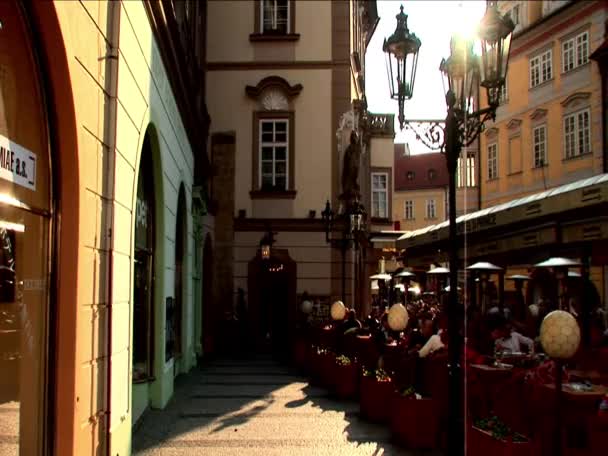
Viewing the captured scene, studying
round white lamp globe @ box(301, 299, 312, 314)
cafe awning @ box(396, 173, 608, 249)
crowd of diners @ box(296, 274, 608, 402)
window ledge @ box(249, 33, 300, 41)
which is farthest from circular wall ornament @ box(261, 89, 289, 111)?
crowd of diners @ box(296, 274, 608, 402)

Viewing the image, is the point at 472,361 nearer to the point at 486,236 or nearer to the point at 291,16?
the point at 486,236

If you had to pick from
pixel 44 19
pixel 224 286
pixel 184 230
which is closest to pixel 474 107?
pixel 44 19

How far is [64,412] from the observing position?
5.56 meters

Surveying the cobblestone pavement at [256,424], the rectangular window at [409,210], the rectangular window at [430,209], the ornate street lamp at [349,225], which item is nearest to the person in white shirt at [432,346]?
the cobblestone pavement at [256,424]

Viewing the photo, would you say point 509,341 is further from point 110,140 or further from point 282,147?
point 282,147

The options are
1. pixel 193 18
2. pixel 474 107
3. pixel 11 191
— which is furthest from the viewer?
pixel 193 18

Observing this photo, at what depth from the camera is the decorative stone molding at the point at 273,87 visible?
23250mm

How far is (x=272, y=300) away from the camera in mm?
23625

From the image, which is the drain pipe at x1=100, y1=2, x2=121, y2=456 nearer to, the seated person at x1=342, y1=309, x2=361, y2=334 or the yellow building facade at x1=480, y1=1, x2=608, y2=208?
the seated person at x1=342, y1=309, x2=361, y2=334

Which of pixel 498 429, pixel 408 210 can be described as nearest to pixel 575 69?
pixel 498 429

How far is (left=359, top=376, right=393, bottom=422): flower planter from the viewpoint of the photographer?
10.2m

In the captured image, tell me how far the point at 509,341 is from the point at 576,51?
69.1 feet

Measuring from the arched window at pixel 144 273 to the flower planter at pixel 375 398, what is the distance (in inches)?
118

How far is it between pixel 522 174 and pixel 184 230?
22.3 metres
